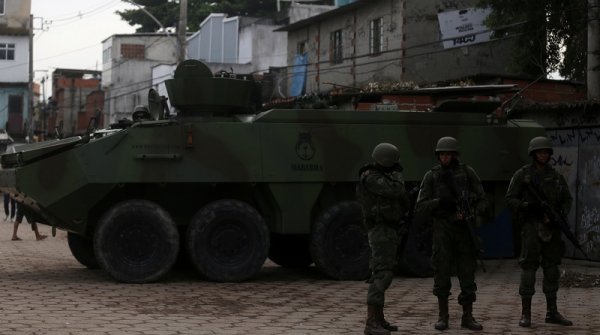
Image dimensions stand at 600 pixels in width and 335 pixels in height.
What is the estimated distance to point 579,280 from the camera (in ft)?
38.3

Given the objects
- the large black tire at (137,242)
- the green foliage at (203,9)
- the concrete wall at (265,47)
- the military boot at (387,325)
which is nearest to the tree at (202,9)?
the green foliage at (203,9)

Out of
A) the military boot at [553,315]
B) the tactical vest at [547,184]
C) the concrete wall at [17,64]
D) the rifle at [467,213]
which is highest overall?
the concrete wall at [17,64]

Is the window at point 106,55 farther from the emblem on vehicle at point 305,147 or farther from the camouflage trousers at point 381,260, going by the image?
the camouflage trousers at point 381,260

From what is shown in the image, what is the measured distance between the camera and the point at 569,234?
8367 millimetres

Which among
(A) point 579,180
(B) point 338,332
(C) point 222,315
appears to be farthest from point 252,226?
(A) point 579,180

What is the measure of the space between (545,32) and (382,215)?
552 inches

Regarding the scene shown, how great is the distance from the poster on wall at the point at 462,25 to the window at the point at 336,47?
182 inches

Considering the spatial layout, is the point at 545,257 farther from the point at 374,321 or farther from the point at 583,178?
the point at 583,178

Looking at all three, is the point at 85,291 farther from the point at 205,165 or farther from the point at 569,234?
the point at 569,234

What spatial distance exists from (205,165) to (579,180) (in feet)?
19.4

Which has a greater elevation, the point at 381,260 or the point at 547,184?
the point at 547,184

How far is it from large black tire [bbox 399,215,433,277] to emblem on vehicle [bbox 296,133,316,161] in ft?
5.32

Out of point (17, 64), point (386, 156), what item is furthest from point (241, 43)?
point (386, 156)

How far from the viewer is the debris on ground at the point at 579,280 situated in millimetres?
11414
